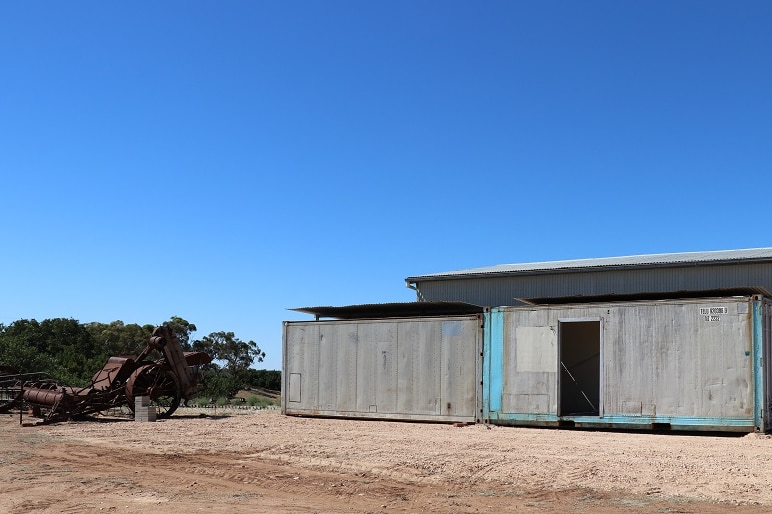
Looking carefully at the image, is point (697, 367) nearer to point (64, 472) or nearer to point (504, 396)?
point (504, 396)

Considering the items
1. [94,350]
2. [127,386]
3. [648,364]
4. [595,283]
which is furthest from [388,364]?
[94,350]

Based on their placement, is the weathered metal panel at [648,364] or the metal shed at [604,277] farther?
the metal shed at [604,277]

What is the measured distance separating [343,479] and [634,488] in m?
3.75

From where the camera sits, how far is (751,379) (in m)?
16.2

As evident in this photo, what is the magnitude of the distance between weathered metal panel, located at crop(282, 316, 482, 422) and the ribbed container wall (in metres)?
6.41

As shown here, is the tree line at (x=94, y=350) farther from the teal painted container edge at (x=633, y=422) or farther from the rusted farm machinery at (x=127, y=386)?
the teal painted container edge at (x=633, y=422)

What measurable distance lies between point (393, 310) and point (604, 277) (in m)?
8.19

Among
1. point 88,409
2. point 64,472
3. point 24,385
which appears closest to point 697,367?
point 64,472

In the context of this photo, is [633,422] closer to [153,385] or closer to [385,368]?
[385,368]

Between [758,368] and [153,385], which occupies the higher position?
[758,368]

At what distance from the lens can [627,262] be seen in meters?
27.8

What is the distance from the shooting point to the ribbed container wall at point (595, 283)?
24.9 m

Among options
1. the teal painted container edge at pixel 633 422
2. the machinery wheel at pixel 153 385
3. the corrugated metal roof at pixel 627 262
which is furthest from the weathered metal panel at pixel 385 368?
the corrugated metal roof at pixel 627 262

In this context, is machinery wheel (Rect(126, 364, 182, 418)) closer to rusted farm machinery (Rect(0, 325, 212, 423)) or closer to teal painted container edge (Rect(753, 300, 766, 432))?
rusted farm machinery (Rect(0, 325, 212, 423))
